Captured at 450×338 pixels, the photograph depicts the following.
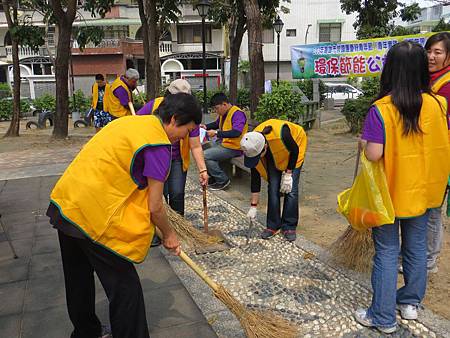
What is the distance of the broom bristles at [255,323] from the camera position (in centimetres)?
234

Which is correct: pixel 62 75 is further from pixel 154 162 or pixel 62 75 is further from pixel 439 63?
pixel 154 162

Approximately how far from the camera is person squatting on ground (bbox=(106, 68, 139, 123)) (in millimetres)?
6461

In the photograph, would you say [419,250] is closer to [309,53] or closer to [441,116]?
[441,116]

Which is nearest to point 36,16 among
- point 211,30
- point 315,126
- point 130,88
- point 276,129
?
point 211,30

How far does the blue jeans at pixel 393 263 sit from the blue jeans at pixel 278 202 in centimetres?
147

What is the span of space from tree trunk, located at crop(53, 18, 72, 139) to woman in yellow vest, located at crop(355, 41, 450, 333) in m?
9.29

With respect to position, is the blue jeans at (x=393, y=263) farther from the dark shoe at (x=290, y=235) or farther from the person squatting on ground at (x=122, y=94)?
Result: the person squatting on ground at (x=122, y=94)

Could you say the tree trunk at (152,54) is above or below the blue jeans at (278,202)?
above

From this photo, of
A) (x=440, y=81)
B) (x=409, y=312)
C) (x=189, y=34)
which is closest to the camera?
(x=409, y=312)

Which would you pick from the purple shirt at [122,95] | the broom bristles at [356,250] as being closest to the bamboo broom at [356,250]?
the broom bristles at [356,250]

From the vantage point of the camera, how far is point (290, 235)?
3893mm

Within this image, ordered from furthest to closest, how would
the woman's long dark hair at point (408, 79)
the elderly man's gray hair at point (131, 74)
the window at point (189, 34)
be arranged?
the window at point (189, 34) → the elderly man's gray hair at point (131, 74) → the woman's long dark hair at point (408, 79)

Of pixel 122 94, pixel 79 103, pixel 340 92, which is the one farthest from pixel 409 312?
pixel 340 92

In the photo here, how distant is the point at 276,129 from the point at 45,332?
2.26 m
